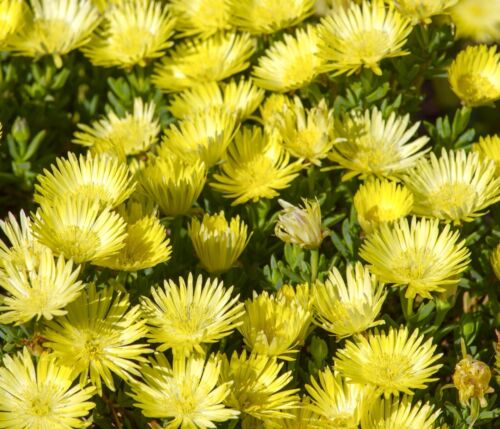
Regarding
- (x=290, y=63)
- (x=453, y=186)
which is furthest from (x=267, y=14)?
(x=453, y=186)

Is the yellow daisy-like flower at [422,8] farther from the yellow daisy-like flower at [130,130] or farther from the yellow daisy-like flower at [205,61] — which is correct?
the yellow daisy-like flower at [130,130]

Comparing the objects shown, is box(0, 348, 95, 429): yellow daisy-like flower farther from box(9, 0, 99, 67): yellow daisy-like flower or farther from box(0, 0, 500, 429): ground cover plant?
box(9, 0, 99, 67): yellow daisy-like flower

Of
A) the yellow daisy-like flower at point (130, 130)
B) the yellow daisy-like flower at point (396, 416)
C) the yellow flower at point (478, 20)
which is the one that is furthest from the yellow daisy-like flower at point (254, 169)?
the yellow flower at point (478, 20)

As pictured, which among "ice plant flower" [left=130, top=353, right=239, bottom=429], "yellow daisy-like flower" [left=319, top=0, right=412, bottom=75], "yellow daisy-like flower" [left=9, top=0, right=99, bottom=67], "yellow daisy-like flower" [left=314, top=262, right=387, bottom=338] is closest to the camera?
"ice plant flower" [left=130, top=353, right=239, bottom=429]

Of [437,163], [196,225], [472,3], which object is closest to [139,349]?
[196,225]

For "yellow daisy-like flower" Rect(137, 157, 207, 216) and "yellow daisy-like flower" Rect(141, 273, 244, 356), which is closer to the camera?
"yellow daisy-like flower" Rect(141, 273, 244, 356)

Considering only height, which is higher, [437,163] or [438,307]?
[437,163]

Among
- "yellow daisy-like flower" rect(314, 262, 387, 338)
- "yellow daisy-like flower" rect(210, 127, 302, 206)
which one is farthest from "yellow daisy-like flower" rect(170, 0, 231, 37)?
"yellow daisy-like flower" rect(314, 262, 387, 338)

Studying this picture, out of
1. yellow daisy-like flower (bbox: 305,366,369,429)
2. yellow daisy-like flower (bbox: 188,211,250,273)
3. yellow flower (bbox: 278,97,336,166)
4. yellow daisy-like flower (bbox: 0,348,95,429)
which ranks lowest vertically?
yellow daisy-like flower (bbox: 0,348,95,429)

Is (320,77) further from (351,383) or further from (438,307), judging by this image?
(351,383)
